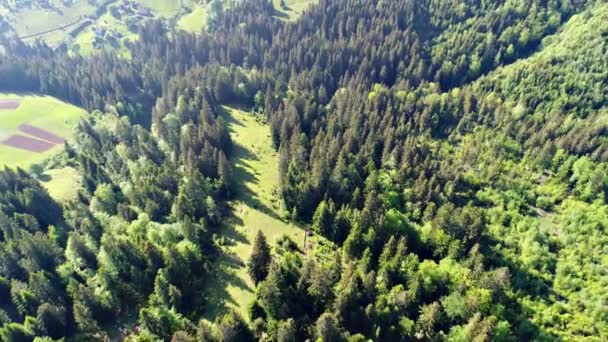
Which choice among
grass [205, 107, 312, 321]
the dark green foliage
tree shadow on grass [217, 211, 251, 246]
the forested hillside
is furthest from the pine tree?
tree shadow on grass [217, 211, 251, 246]

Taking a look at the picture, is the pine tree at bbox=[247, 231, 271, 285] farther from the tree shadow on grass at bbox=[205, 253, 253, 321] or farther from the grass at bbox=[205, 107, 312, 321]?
the tree shadow on grass at bbox=[205, 253, 253, 321]

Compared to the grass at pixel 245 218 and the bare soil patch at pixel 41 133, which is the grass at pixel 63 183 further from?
the grass at pixel 245 218

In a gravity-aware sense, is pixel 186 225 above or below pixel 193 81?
below

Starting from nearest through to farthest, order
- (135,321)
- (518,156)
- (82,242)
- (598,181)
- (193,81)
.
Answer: (135,321) → (82,242) → (598,181) → (518,156) → (193,81)

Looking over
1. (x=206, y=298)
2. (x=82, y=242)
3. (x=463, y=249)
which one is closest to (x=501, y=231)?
(x=463, y=249)

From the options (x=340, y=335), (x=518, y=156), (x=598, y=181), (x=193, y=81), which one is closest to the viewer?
(x=340, y=335)

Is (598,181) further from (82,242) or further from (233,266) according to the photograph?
(82,242)

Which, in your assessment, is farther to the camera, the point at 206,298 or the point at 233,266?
the point at 233,266
